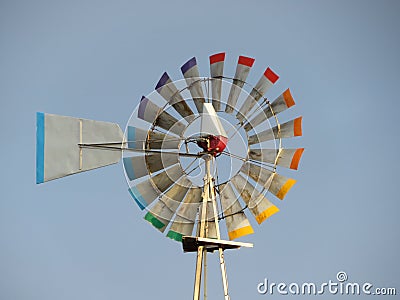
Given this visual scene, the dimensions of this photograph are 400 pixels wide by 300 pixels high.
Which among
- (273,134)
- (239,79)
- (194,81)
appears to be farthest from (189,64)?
(273,134)

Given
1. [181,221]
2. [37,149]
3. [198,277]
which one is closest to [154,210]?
[181,221]

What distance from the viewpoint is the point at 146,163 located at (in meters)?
8.83

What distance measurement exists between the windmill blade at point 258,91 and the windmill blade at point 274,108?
0.43ft

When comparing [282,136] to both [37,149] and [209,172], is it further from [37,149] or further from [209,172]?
[37,149]

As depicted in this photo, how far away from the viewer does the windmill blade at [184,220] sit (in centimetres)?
888

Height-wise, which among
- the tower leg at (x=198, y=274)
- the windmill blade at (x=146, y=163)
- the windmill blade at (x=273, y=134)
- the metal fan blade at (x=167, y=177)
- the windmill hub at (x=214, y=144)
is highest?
the windmill blade at (x=273, y=134)

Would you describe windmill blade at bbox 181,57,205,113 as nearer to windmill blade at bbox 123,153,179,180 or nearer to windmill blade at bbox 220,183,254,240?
windmill blade at bbox 123,153,179,180

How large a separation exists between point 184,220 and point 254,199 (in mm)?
835

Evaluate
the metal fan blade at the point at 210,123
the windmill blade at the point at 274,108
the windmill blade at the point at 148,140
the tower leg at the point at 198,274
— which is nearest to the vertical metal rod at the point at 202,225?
the tower leg at the point at 198,274

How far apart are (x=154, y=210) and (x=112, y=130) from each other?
40.0 inches

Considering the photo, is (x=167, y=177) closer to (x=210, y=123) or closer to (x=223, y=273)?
(x=210, y=123)

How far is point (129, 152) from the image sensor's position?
28.7ft

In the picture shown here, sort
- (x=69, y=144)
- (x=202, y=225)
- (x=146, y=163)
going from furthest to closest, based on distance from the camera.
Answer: (x=146, y=163) < (x=202, y=225) < (x=69, y=144)

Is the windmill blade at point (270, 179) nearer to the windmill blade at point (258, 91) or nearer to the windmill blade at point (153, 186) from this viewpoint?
the windmill blade at point (258, 91)
